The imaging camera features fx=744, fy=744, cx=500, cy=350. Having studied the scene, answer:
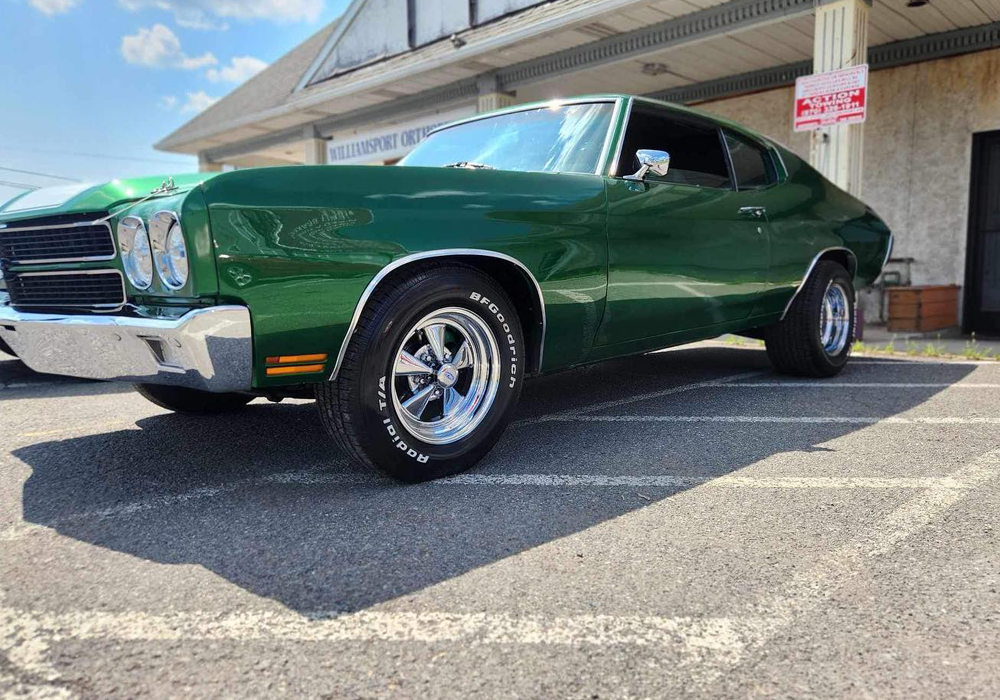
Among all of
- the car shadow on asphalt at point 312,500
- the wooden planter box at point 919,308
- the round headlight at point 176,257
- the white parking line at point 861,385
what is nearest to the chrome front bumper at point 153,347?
the round headlight at point 176,257

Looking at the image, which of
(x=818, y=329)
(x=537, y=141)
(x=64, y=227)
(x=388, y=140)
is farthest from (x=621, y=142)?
(x=388, y=140)

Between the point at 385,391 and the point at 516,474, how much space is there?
24.8 inches

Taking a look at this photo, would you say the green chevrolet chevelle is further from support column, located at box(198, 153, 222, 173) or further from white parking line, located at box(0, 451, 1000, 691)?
support column, located at box(198, 153, 222, 173)

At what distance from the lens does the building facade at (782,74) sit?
773cm

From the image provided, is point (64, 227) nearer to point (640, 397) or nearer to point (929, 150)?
point (640, 397)

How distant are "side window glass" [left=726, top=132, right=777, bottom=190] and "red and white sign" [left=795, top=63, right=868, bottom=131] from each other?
2981 millimetres

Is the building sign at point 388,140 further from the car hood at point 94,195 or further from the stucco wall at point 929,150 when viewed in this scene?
the car hood at point 94,195

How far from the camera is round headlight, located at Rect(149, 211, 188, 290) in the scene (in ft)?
7.32

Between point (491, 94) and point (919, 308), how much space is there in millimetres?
6198

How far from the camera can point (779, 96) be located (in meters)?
10.3

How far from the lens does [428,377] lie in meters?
2.74

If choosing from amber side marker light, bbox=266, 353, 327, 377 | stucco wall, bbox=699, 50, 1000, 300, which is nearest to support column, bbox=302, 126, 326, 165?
stucco wall, bbox=699, 50, 1000, 300

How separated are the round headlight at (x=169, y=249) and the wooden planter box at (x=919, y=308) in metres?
8.37

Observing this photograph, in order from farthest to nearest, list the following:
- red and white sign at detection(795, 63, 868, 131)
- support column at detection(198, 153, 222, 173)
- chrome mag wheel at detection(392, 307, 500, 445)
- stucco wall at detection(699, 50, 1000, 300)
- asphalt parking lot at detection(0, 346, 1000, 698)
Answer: support column at detection(198, 153, 222, 173) → stucco wall at detection(699, 50, 1000, 300) → red and white sign at detection(795, 63, 868, 131) → chrome mag wheel at detection(392, 307, 500, 445) → asphalt parking lot at detection(0, 346, 1000, 698)
